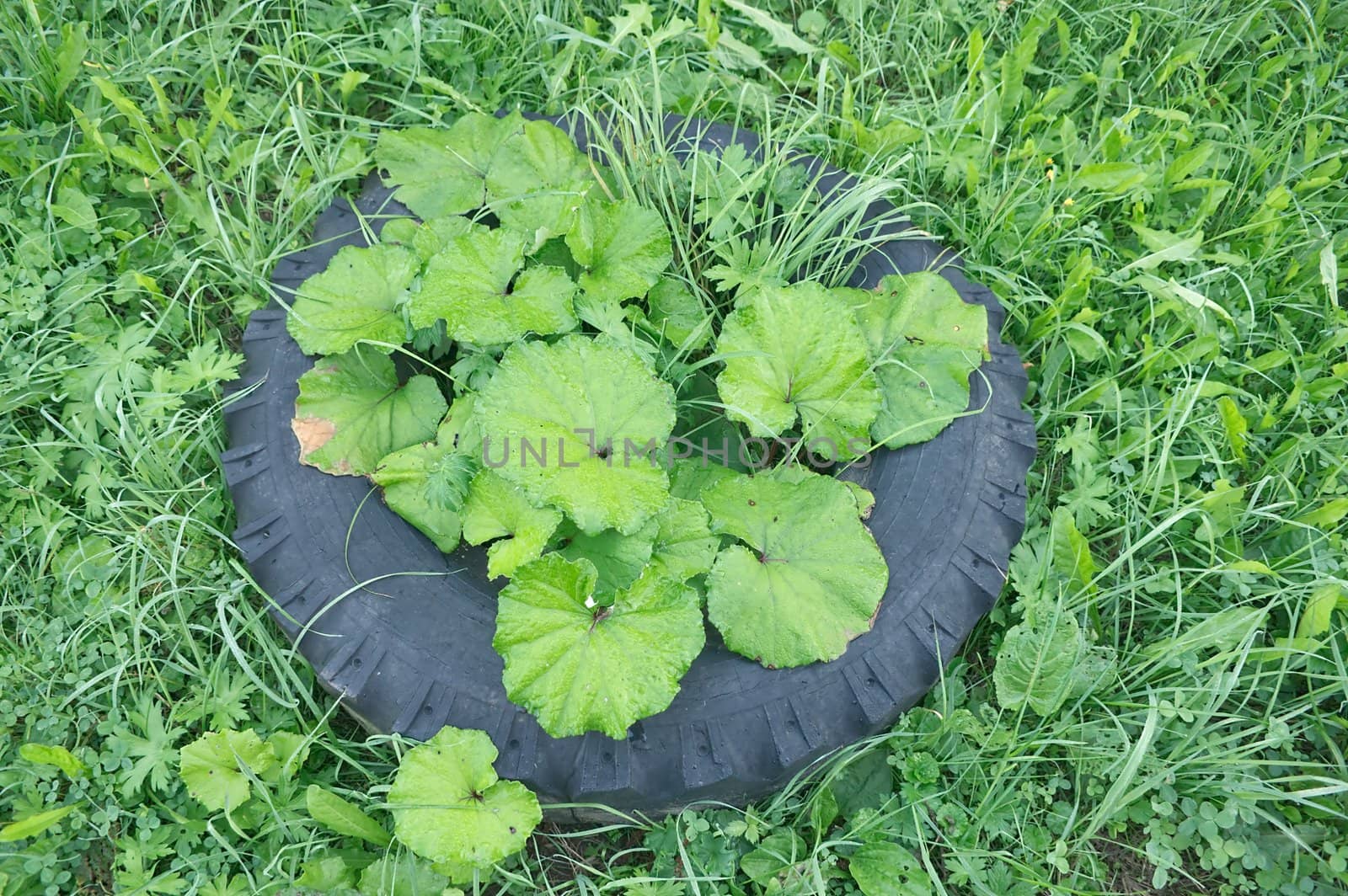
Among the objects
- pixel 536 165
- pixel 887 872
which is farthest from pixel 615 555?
pixel 536 165

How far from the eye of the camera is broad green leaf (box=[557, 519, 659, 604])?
1.78 m

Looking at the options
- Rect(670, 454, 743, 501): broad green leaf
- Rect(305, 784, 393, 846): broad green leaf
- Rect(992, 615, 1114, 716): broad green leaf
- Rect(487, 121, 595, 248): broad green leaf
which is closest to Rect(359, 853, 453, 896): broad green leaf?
Rect(305, 784, 393, 846): broad green leaf

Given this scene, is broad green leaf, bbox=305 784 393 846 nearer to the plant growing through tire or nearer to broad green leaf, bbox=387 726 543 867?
broad green leaf, bbox=387 726 543 867

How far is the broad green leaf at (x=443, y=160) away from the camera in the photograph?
2238mm

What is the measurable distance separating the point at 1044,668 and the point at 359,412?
156 centimetres

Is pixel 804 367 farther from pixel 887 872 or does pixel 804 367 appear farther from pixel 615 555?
pixel 887 872

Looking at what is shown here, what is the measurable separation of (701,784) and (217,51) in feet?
8.44

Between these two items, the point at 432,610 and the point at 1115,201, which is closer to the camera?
the point at 432,610

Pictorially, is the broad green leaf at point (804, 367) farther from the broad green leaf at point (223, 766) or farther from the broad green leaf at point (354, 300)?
the broad green leaf at point (223, 766)

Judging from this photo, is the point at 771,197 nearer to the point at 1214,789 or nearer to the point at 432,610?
the point at 432,610

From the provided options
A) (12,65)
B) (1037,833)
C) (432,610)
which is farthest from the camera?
(12,65)

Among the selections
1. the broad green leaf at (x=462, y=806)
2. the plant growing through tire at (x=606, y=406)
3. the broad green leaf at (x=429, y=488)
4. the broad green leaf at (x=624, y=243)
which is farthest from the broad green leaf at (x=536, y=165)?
the broad green leaf at (x=462, y=806)

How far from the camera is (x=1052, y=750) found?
209 centimetres

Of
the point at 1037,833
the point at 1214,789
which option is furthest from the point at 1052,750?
the point at 1214,789
